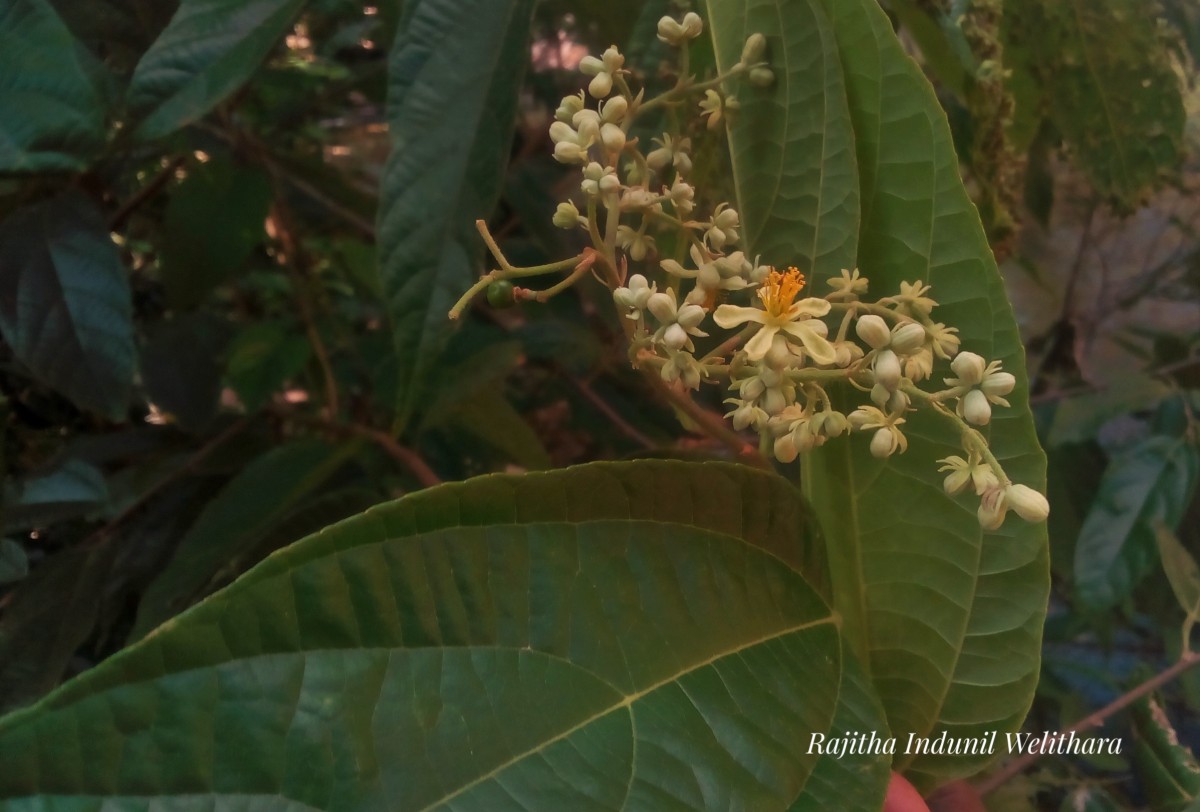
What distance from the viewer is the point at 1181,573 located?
1.60 ft

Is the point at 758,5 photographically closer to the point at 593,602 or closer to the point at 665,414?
the point at 593,602

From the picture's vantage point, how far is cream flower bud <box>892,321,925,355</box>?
0.75 feet

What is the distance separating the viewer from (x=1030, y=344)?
37.9 inches

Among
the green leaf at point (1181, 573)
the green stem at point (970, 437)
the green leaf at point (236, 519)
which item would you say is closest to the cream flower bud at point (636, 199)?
the green stem at point (970, 437)

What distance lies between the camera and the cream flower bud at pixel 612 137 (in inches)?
10.4

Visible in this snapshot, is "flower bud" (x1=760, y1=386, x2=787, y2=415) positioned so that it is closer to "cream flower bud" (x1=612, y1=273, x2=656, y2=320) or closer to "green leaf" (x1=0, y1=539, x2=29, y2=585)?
"cream flower bud" (x1=612, y1=273, x2=656, y2=320)

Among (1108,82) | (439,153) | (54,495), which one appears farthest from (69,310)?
(1108,82)

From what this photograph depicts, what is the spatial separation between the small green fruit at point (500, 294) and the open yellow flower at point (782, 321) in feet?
0.23

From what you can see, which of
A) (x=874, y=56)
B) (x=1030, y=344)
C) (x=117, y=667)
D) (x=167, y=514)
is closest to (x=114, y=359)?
(x=167, y=514)

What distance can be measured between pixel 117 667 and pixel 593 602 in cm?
13

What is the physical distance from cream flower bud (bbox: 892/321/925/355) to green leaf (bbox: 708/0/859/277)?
0.06 metres

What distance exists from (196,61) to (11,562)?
28 centimetres

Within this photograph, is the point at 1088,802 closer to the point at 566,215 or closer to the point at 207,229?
the point at 566,215

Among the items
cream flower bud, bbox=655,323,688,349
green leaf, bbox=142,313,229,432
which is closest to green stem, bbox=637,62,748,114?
cream flower bud, bbox=655,323,688,349
